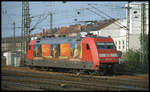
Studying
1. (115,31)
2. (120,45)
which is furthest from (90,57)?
(115,31)

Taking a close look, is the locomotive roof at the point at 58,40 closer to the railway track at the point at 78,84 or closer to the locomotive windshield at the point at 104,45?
the locomotive windshield at the point at 104,45

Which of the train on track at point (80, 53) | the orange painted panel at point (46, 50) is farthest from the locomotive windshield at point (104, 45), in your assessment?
the orange painted panel at point (46, 50)

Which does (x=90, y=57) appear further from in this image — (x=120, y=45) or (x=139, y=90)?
(x=120, y=45)

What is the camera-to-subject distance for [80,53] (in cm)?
2220

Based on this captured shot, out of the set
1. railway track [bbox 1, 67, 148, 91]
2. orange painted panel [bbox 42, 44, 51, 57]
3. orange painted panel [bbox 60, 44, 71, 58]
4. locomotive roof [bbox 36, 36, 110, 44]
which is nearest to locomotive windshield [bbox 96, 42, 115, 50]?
locomotive roof [bbox 36, 36, 110, 44]

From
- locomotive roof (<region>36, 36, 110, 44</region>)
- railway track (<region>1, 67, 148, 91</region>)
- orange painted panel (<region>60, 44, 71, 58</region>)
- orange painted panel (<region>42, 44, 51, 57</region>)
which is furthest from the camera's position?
orange painted panel (<region>42, 44, 51, 57</region>)

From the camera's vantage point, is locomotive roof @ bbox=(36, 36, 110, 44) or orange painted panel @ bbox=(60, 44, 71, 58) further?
orange painted panel @ bbox=(60, 44, 71, 58)

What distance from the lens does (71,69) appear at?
2362 cm

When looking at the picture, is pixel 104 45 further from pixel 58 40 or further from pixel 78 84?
pixel 78 84

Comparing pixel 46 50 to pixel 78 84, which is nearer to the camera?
pixel 78 84

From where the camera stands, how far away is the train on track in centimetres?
2125

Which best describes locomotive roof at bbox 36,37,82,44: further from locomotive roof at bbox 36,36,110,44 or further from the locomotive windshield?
the locomotive windshield

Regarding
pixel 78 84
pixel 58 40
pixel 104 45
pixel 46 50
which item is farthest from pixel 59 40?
pixel 78 84

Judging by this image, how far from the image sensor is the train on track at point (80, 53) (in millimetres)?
21250
